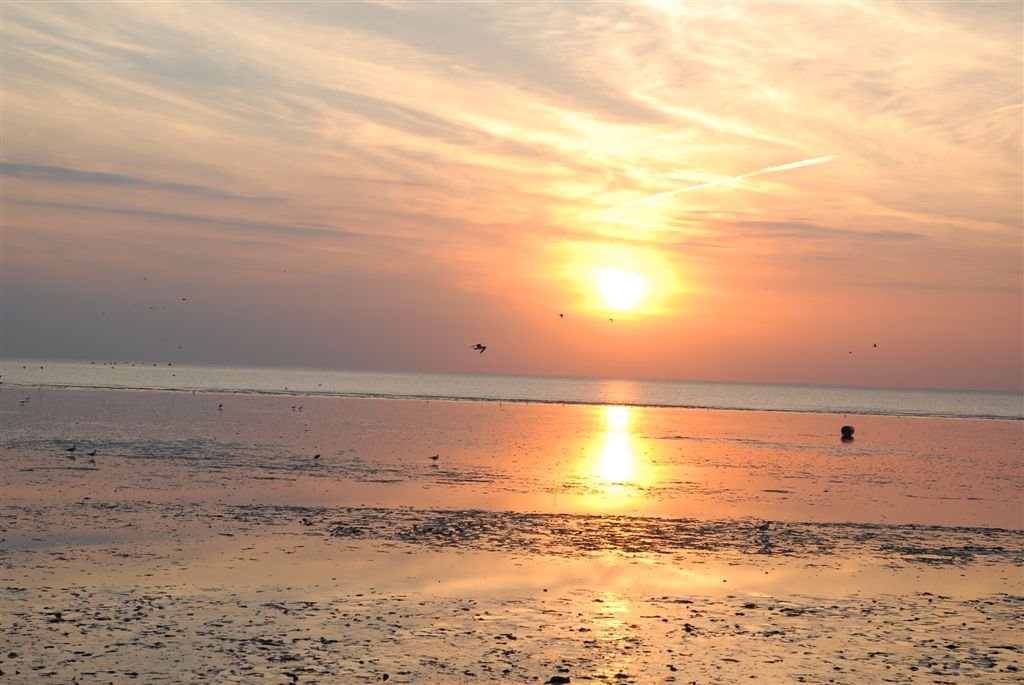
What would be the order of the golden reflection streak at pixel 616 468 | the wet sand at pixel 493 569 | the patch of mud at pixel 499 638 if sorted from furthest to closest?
the golden reflection streak at pixel 616 468
the wet sand at pixel 493 569
the patch of mud at pixel 499 638

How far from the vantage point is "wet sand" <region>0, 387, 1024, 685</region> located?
638 inches

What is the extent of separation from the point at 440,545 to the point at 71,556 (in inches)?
376

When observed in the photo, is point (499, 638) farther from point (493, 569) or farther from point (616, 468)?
point (616, 468)

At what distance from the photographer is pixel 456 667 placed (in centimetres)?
1576

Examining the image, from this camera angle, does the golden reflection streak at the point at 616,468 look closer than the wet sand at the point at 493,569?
No

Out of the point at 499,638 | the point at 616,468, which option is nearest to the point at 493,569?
the point at 499,638

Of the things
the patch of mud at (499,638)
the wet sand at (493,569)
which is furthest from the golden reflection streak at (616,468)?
the patch of mud at (499,638)

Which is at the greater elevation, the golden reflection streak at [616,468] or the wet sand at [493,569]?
the golden reflection streak at [616,468]

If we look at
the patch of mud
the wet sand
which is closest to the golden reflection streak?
the wet sand

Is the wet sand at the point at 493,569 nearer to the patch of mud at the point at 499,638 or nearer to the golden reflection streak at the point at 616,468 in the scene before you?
the patch of mud at the point at 499,638

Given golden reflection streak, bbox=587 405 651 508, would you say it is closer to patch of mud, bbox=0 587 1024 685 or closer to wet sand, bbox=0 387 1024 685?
wet sand, bbox=0 387 1024 685

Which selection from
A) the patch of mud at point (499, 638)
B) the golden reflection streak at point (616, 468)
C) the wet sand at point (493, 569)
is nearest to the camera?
the patch of mud at point (499, 638)

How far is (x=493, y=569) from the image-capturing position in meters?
24.0

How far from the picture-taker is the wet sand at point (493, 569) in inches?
638
